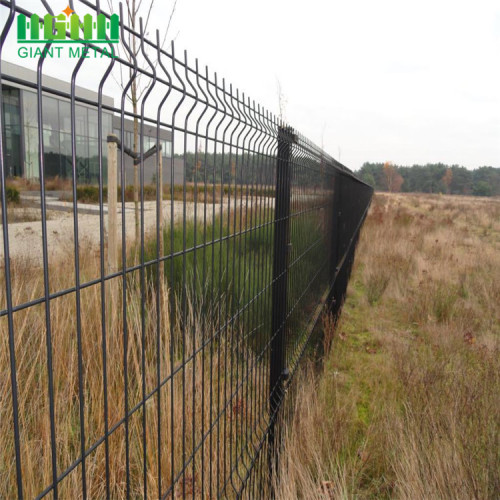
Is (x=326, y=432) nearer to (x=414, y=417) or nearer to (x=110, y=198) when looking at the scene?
(x=414, y=417)

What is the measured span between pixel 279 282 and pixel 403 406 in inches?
61.4

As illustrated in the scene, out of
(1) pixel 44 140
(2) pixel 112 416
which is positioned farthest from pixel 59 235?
(2) pixel 112 416

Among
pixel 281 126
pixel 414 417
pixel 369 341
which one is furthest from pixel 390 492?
pixel 369 341

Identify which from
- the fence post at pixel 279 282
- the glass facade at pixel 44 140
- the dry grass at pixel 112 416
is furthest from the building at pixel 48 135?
the dry grass at pixel 112 416

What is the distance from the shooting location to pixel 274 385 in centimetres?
254

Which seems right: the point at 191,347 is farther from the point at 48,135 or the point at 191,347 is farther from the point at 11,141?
the point at 48,135

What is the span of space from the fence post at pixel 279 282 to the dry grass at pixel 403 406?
0.54ft

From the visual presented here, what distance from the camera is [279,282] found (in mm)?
2604

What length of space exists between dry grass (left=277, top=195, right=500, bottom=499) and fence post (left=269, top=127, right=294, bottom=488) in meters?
0.17

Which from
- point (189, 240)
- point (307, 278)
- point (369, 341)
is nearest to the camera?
point (307, 278)

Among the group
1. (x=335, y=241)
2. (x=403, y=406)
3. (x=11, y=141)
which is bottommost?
(x=403, y=406)

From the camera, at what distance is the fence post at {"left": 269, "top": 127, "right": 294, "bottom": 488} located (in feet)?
8.13

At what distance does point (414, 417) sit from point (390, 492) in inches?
18.9

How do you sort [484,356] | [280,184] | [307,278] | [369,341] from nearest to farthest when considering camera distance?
[280,184], [307,278], [484,356], [369,341]
